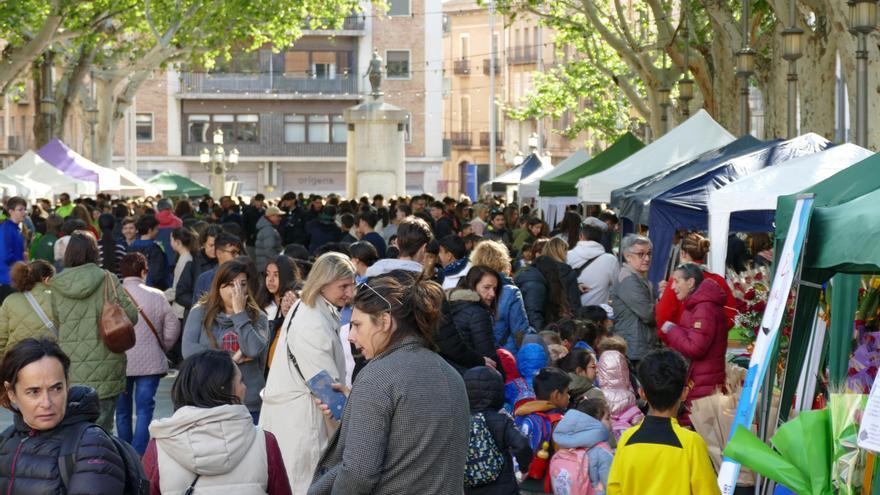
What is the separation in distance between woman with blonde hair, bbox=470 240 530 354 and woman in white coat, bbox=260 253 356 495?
8.74 feet

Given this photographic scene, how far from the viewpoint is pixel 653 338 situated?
39.8 ft

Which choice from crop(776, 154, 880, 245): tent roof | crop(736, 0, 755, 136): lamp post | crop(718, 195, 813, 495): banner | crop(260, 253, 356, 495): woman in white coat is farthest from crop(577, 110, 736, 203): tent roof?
crop(718, 195, 813, 495): banner

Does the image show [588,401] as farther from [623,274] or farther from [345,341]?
[623,274]

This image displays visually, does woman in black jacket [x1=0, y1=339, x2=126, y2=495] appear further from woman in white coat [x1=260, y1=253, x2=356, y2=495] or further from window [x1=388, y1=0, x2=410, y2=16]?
window [x1=388, y1=0, x2=410, y2=16]

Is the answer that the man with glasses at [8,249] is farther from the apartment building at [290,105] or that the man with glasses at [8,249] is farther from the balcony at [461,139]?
the balcony at [461,139]

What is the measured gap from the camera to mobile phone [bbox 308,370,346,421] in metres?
7.89

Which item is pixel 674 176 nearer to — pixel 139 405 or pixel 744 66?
pixel 139 405

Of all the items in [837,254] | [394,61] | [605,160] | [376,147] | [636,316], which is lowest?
[636,316]

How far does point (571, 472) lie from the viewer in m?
8.36

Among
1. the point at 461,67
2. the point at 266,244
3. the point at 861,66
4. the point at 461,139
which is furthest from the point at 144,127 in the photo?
the point at 861,66

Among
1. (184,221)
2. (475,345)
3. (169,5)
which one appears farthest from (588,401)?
(169,5)

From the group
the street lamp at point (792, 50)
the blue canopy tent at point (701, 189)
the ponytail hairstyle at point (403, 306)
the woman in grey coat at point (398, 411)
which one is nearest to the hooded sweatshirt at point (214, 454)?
the woman in grey coat at point (398, 411)

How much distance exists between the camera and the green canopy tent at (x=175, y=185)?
45344 millimetres

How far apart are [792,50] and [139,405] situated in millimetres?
11583
